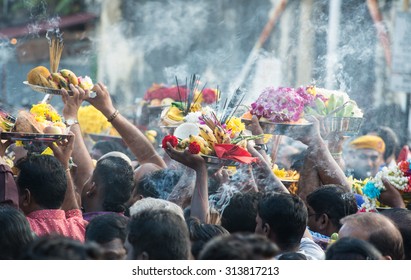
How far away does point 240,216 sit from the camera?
4.63 metres

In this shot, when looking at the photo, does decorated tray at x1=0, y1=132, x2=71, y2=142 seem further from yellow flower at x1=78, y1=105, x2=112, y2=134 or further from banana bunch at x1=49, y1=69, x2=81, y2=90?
yellow flower at x1=78, y1=105, x2=112, y2=134

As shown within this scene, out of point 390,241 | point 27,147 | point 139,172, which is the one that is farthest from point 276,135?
point 390,241

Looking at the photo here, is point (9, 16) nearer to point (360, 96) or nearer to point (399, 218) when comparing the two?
point (360, 96)

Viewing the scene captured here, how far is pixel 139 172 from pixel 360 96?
3894 mm

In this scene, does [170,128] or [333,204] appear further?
[170,128]

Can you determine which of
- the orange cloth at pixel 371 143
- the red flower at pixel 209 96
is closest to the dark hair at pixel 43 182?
the red flower at pixel 209 96

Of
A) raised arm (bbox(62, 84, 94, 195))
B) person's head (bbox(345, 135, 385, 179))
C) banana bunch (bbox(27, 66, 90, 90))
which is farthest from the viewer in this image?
person's head (bbox(345, 135, 385, 179))

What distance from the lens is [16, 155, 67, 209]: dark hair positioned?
176 inches

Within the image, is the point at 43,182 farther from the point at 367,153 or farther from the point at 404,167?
the point at 367,153

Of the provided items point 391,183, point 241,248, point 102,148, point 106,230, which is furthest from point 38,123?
point 241,248

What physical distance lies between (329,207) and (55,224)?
1496 mm

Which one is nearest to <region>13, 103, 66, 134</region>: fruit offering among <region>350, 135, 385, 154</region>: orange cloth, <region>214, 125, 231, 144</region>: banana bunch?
<region>214, 125, 231, 144</region>: banana bunch
